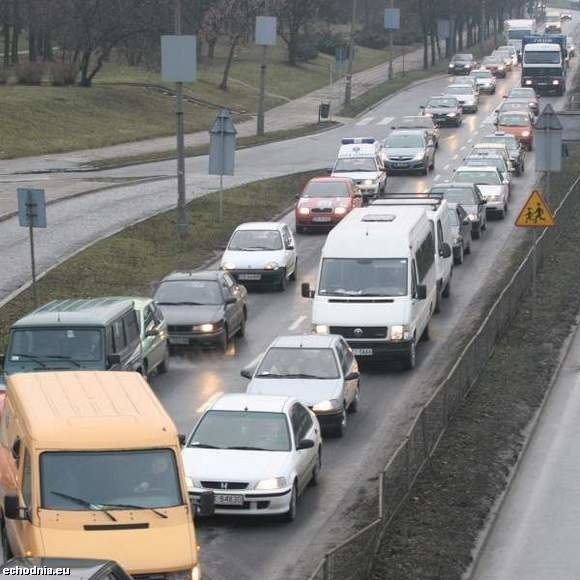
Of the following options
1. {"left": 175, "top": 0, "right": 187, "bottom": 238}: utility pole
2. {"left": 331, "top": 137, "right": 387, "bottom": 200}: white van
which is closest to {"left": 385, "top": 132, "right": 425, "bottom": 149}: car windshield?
{"left": 331, "top": 137, "right": 387, "bottom": 200}: white van

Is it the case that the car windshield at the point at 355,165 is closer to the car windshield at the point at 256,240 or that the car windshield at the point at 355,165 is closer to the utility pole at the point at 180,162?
the utility pole at the point at 180,162

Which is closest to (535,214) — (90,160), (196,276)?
(196,276)

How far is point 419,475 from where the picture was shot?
70.3 feet

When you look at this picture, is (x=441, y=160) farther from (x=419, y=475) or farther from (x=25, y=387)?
(x=25, y=387)

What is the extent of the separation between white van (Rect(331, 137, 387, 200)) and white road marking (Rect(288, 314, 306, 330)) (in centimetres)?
1745

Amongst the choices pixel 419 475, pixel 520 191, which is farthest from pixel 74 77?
pixel 419 475

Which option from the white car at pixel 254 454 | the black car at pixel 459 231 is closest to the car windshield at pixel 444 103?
the black car at pixel 459 231

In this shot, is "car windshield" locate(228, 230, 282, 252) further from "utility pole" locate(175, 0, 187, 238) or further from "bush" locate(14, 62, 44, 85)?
"bush" locate(14, 62, 44, 85)

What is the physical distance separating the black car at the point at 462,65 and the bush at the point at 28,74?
4186cm

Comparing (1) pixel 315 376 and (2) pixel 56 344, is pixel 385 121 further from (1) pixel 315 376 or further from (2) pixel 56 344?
(2) pixel 56 344

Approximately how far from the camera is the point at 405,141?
60.5m

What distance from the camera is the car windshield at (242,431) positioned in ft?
67.2

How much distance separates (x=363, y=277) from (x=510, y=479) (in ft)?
26.9

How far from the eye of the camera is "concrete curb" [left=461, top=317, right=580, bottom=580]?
18850 mm
